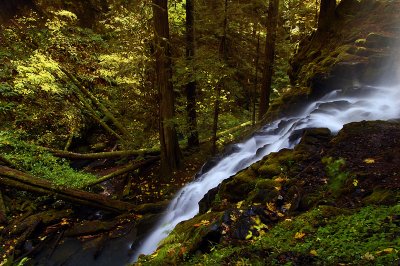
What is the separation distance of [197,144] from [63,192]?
5.34 meters

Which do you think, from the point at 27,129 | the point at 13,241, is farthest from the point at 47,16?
the point at 13,241

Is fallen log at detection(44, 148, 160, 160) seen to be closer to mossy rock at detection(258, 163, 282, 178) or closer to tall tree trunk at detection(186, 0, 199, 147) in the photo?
tall tree trunk at detection(186, 0, 199, 147)

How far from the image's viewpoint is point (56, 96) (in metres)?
15.7

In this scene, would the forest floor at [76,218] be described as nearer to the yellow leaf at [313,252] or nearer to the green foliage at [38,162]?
the green foliage at [38,162]

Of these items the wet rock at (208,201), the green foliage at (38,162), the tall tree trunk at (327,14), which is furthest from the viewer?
the tall tree trunk at (327,14)

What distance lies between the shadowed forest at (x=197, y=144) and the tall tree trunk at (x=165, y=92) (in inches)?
1.9

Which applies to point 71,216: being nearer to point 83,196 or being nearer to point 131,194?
point 83,196

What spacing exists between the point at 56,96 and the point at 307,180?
13.1 meters

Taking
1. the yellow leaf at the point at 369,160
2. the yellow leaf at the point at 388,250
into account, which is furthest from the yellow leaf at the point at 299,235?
the yellow leaf at the point at 369,160

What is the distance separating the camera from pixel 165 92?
35.1ft


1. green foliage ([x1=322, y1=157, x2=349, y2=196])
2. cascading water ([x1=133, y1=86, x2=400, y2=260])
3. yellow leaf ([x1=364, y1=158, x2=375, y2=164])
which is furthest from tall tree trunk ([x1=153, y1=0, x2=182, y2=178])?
yellow leaf ([x1=364, y1=158, x2=375, y2=164])

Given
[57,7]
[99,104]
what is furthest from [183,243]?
[57,7]

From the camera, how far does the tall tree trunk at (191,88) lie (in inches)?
452

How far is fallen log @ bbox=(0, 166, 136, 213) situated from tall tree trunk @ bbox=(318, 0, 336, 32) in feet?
35.8
